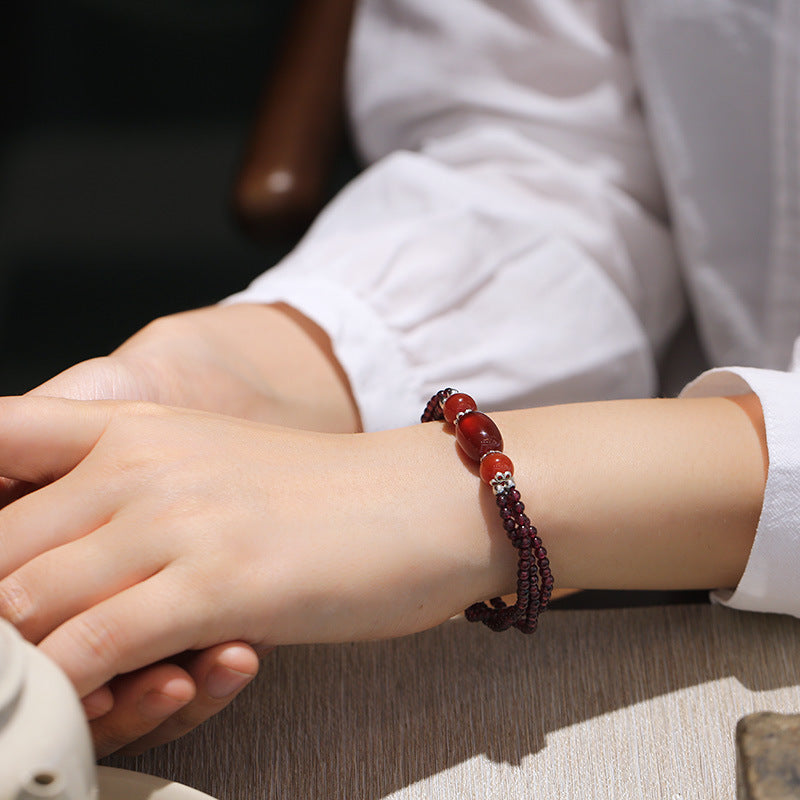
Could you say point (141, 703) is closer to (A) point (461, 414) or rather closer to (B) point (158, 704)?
(B) point (158, 704)

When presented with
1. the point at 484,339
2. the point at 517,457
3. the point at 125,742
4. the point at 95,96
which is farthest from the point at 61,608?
the point at 95,96

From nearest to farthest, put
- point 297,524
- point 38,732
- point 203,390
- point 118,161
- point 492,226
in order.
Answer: point 38,732 < point 297,524 < point 203,390 < point 492,226 < point 118,161

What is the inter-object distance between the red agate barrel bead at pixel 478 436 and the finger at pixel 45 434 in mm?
147

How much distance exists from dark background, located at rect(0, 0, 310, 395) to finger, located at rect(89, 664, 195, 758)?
69 cm

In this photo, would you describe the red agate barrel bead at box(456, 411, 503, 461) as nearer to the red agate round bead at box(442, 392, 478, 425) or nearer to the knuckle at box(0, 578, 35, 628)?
the red agate round bead at box(442, 392, 478, 425)

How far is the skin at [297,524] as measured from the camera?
318mm

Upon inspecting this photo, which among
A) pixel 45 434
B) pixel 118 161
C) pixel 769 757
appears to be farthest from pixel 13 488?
pixel 118 161

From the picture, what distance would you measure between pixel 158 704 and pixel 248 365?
0.67 ft

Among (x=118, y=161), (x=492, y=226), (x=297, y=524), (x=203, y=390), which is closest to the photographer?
(x=297, y=524)

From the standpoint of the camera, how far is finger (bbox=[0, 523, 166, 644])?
1.03ft

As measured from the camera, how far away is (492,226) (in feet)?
1.84

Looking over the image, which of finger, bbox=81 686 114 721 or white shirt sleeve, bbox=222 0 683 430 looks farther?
white shirt sleeve, bbox=222 0 683 430

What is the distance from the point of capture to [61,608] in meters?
0.32

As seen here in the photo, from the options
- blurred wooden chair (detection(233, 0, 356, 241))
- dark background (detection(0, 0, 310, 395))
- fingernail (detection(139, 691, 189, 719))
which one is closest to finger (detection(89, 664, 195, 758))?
fingernail (detection(139, 691, 189, 719))
